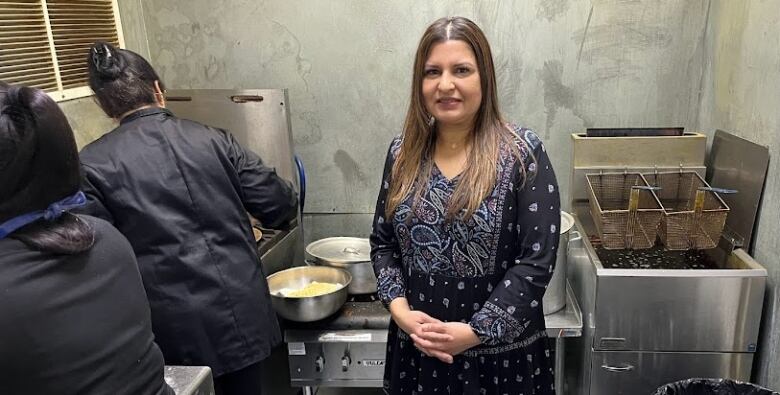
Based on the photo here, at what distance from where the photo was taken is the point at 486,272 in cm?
119

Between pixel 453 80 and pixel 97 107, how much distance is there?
60.7 inches

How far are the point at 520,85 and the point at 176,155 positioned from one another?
1380mm

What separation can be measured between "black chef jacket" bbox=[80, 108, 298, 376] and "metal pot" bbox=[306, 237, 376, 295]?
0.43 m

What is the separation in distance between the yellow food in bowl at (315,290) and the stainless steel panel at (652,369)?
878mm

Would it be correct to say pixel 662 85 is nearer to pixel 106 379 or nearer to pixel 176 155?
pixel 176 155

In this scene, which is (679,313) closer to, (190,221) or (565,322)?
(565,322)

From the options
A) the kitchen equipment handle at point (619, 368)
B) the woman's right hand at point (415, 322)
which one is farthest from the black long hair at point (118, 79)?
the kitchen equipment handle at point (619, 368)

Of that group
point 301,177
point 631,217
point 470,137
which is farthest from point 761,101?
point 301,177

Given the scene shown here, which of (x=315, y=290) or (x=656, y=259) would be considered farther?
(x=315, y=290)

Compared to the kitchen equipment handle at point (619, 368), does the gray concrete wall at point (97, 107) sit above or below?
above

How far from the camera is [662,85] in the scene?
2.10m

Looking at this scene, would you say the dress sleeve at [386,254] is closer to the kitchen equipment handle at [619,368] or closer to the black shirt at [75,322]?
the black shirt at [75,322]

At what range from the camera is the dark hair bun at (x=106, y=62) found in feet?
4.42

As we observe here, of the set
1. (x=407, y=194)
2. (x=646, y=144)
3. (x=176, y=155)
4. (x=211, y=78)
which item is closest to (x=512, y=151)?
(x=407, y=194)
